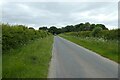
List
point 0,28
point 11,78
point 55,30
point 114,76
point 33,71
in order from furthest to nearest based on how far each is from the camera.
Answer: point 55,30 → point 0,28 → point 33,71 → point 114,76 → point 11,78

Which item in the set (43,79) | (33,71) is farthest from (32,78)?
(33,71)

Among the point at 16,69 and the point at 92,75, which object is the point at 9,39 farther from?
the point at 92,75

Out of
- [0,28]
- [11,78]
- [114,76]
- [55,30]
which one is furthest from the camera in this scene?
[55,30]

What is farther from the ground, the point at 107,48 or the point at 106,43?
the point at 106,43

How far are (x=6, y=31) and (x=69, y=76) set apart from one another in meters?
8.88

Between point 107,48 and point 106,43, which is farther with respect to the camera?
point 106,43

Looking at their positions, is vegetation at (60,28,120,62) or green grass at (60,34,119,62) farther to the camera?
vegetation at (60,28,120,62)

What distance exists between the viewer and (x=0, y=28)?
1617 centimetres

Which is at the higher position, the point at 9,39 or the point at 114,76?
the point at 9,39

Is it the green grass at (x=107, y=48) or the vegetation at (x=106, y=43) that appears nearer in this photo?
the green grass at (x=107, y=48)

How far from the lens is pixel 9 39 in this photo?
1706 cm

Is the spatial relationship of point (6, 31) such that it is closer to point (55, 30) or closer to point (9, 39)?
point (9, 39)

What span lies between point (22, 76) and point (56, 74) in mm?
1753

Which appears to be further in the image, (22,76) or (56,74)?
(56,74)
